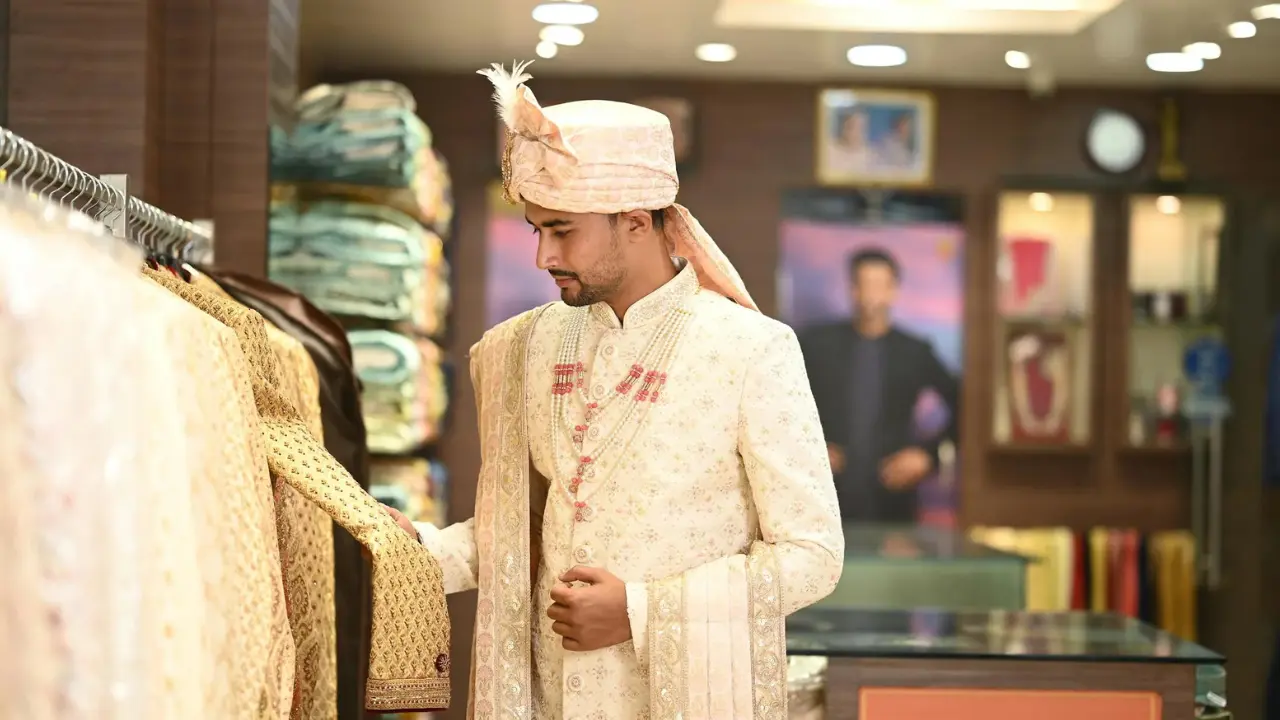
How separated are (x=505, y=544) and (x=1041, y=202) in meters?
4.75

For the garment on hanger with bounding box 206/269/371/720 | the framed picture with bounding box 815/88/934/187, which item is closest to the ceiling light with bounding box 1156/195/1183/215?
the framed picture with bounding box 815/88/934/187

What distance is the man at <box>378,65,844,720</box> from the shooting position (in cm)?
206

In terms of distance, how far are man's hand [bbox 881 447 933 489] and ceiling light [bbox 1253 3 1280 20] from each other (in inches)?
88.3

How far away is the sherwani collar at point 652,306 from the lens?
7.22 ft

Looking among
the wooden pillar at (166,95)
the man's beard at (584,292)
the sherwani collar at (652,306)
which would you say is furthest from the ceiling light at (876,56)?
the man's beard at (584,292)

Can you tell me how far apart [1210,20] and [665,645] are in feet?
13.4

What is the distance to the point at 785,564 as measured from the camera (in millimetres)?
2053

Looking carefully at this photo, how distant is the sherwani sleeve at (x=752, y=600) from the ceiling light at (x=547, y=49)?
13.0 ft

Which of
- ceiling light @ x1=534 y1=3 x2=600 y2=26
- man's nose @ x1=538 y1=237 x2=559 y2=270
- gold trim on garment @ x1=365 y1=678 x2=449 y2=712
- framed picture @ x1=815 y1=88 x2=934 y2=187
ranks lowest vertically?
gold trim on garment @ x1=365 y1=678 x2=449 y2=712

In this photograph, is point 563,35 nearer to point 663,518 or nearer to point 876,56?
point 876,56

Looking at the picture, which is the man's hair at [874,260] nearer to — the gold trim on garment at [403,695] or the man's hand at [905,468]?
the man's hand at [905,468]

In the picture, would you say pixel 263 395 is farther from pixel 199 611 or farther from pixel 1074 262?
pixel 1074 262

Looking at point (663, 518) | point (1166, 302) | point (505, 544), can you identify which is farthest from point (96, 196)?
point (1166, 302)

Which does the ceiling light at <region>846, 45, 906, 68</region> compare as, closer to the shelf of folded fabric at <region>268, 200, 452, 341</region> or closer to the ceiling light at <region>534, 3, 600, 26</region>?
the ceiling light at <region>534, 3, 600, 26</region>
